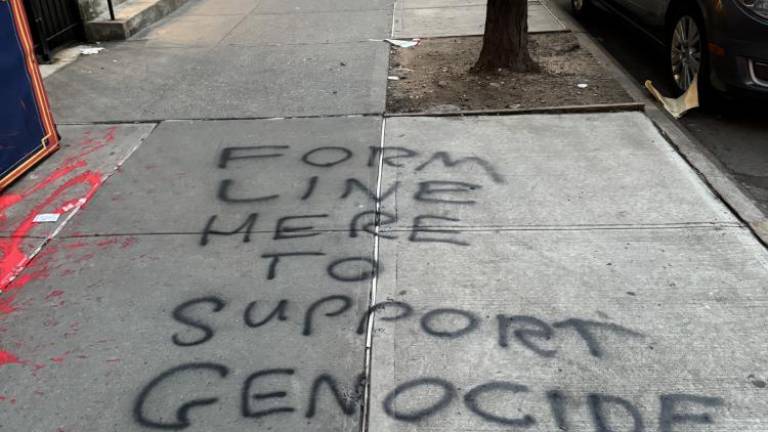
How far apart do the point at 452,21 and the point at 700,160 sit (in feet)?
16.2

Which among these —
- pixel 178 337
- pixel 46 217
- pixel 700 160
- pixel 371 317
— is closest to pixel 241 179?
pixel 46 217

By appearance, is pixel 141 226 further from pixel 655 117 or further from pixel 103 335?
pixel 655 117

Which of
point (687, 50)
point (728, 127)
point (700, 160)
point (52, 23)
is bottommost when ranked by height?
point (728, 127)

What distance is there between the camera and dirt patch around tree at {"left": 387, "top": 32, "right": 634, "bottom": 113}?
19.8 ft

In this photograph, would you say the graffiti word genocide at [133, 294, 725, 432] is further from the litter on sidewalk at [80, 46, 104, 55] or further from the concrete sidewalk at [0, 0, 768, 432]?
the litter on sidewalk at [80, 46, 104, 55]

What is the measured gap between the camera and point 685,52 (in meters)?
5.97

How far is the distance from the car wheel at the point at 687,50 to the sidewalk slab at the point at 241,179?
8.96ft

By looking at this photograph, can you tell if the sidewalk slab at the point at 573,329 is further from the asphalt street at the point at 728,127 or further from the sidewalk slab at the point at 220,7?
the sidewalk slab at the point at 220,7

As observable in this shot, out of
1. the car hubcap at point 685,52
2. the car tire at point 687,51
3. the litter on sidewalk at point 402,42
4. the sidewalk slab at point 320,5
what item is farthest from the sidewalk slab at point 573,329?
the sidewalk slab at point 320,5

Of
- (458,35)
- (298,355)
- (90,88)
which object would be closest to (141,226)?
(298,355)

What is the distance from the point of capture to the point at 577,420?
2688 mm

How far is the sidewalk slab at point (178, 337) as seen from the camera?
2.80 metres

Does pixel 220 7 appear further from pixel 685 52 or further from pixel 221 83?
pixel 685 52

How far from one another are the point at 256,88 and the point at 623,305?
4.40 metres
